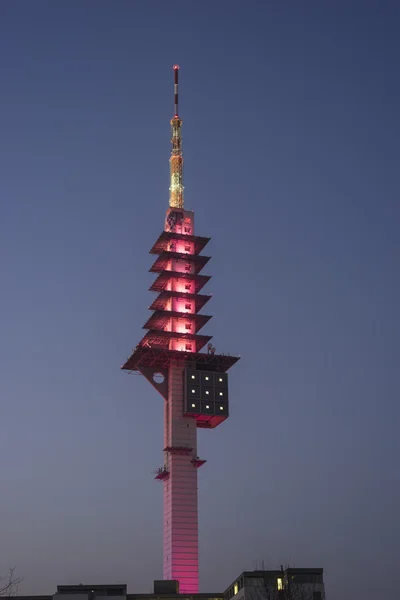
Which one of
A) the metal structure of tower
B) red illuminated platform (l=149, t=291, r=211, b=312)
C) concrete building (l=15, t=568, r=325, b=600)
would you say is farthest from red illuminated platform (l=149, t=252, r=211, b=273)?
concrete building (l=15, t=568, r=325, b=600)

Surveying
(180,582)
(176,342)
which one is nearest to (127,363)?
(176,342)

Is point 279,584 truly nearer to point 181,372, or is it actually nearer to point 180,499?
point 180,499

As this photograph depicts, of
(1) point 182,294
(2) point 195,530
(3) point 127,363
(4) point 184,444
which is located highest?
(1) point 182,294

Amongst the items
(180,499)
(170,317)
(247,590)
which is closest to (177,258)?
(170,317)

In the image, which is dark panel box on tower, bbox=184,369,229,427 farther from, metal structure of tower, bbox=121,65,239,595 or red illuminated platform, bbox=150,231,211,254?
red illuminated platform, bbox=150,231,211,254

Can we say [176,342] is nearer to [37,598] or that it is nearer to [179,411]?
[179,411]

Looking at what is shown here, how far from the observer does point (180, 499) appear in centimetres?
17062

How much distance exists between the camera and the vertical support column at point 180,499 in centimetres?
16675

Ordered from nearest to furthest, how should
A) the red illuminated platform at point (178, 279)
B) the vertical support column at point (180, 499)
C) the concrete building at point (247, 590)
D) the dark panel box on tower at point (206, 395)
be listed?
1. the concrete building at point (247, 590)
2. the vertical support column at point (180, 499)
3. the dark panel box on tower at point (206, 395)
4. the red illuminated platform at point (178, 279)

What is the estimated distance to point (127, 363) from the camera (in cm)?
18562

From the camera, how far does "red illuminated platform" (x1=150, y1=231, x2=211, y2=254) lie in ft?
636

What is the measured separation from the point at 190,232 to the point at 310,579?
3183 inches

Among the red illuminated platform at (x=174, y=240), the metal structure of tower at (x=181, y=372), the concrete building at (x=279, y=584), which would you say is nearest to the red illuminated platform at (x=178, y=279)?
the metal structure of tower at (x=181, y=372)

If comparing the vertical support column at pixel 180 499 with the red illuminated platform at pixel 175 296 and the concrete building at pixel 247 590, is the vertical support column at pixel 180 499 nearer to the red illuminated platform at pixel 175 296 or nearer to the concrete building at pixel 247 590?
the concrete building at pixel 247 590
